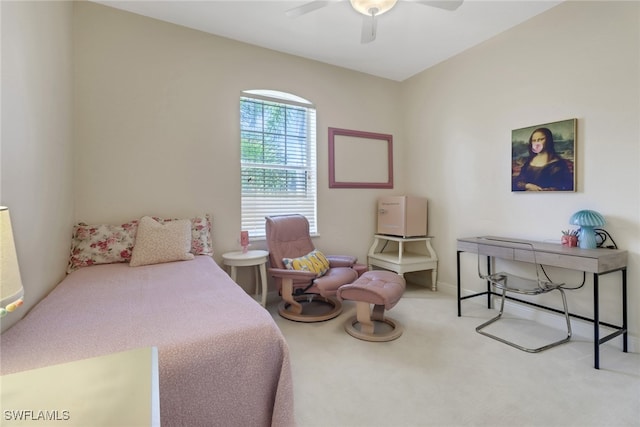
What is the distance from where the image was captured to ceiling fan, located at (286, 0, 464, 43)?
6.82 ft

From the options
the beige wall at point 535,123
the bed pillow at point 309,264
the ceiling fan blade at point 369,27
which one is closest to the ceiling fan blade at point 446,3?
the ceiling fan blade at point 369,27

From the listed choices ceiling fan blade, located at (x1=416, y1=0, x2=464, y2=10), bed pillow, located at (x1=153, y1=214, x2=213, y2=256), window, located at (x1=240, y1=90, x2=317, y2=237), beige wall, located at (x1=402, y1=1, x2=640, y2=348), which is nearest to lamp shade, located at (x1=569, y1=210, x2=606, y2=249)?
beige wall, located at (x1=402, y1=1, x2=640, y2=348)

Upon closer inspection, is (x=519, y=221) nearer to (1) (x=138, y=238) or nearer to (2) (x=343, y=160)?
(2) (x=343, y=160)

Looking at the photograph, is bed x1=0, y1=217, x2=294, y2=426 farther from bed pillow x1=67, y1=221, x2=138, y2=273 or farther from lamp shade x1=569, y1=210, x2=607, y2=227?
lamp shade x1=569, y1=210, x2=607, y2=227

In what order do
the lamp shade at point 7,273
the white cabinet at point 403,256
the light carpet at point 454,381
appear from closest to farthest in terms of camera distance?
the lamp shade at point 7,273
the light carpet at point 454,381
the white cabinet at point 403,256

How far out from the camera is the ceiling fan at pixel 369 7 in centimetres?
208

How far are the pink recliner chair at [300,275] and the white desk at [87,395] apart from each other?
76.4 inches

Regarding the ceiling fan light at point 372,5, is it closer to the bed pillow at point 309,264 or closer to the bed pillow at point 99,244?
the bed pillow at point 309,264

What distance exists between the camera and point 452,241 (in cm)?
357

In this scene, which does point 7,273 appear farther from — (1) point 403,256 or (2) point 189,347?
(1) point 403,256

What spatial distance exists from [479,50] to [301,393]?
3.66 metres

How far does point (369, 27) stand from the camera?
244cm

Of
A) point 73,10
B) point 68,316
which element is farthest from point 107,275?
point 73,10

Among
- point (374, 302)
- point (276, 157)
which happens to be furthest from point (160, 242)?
point (374, 302)
